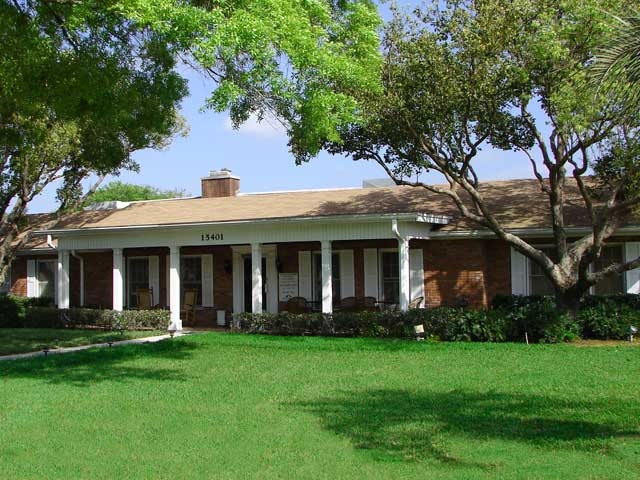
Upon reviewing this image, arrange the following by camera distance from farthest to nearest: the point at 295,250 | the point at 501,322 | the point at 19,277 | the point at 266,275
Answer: the point at 19,277 → the point at 266,275 → the point at 295,250 → the point at 501,322

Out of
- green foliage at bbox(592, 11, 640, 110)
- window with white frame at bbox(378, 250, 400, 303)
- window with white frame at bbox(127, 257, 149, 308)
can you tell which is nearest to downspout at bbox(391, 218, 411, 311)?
window with white frame at bbox(378, 250, 400, 303)

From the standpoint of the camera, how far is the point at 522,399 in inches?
396

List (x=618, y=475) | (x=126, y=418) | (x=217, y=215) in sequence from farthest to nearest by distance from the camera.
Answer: (x=217, y=215) < (x=126, y=418) < (x=618, y=475)

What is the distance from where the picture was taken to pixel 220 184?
26.8 metres

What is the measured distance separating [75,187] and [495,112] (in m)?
13.9

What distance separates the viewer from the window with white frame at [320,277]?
21.7 meters

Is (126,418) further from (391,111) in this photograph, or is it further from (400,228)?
(400,228)

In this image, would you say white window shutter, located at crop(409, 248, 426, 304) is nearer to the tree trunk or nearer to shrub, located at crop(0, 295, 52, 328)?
the tree trunk

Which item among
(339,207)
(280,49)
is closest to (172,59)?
(280,49)

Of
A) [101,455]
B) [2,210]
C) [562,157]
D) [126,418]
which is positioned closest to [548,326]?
[562,157]

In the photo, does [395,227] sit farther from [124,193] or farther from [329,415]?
[124,193]

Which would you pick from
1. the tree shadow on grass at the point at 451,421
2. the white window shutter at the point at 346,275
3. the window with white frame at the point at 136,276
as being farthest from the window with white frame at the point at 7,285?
the tree shadow on grass at the point at 451,421

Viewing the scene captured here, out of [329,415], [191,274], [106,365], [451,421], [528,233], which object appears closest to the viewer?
[451,421]

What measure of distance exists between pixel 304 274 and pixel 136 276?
19.6 ft
